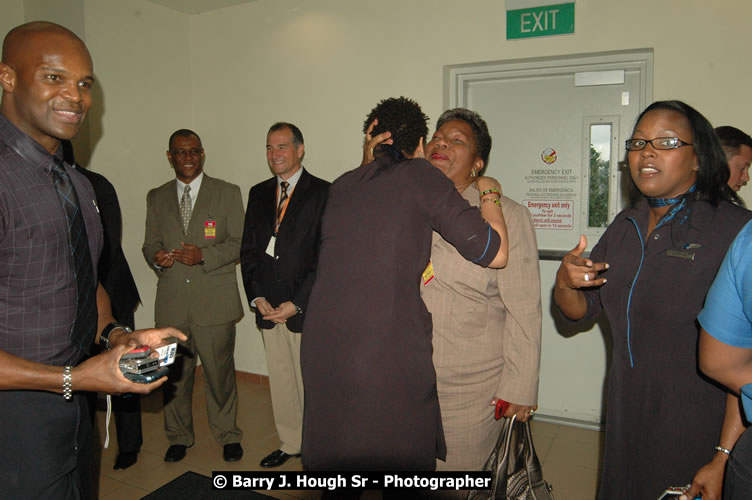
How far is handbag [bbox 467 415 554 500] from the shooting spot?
1.90m

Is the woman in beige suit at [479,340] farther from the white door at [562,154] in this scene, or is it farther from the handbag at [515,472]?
the white door at [562,154]

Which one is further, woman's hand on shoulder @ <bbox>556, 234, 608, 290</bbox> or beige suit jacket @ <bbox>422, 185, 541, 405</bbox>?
beige suit jacket @ <bbox>422, 185, 541, 405</bbox>

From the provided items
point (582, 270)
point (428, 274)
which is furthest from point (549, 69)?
point (428, 274)

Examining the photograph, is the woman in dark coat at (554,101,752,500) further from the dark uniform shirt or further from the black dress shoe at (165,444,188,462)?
the black dress shoe at (165,444,188,462)

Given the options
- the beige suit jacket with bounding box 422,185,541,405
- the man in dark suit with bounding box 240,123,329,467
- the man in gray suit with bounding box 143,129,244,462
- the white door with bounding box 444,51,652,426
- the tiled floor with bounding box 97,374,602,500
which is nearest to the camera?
the beige suit jacket with bounding box 422,185,541,405

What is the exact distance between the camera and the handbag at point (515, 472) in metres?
1.90

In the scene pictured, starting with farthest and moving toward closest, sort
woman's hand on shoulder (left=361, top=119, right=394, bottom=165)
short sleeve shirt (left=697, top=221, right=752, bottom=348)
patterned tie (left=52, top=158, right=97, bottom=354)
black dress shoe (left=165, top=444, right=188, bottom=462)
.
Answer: black dress shoe (left=165, top=444, right=188, bottom=462)
woman's hand on shoulder (left=361, top=119, right=394, bottom=165)
patterned tie (left=52, top=158, right=97, bottom=354)
short sleeve shirt (left=697, top=221, right=752, bottom=348)

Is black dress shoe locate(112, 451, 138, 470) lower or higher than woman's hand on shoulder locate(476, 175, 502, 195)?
lower

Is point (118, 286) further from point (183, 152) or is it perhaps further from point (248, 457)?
point (248, 457)

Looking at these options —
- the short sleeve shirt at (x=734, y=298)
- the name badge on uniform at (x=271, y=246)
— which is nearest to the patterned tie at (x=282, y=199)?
the name badge on uniform at (x=271, y=246)

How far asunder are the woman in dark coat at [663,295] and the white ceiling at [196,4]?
4154 mm

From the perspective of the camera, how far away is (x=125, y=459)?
3.44 meters

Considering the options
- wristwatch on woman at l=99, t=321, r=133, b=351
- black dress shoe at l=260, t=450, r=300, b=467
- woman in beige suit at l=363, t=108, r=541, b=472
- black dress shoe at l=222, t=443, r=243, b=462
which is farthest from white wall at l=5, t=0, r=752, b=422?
wristwatch on woman at l=99, t=321, r=133, b=351

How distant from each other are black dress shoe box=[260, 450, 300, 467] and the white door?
6.55 feet
